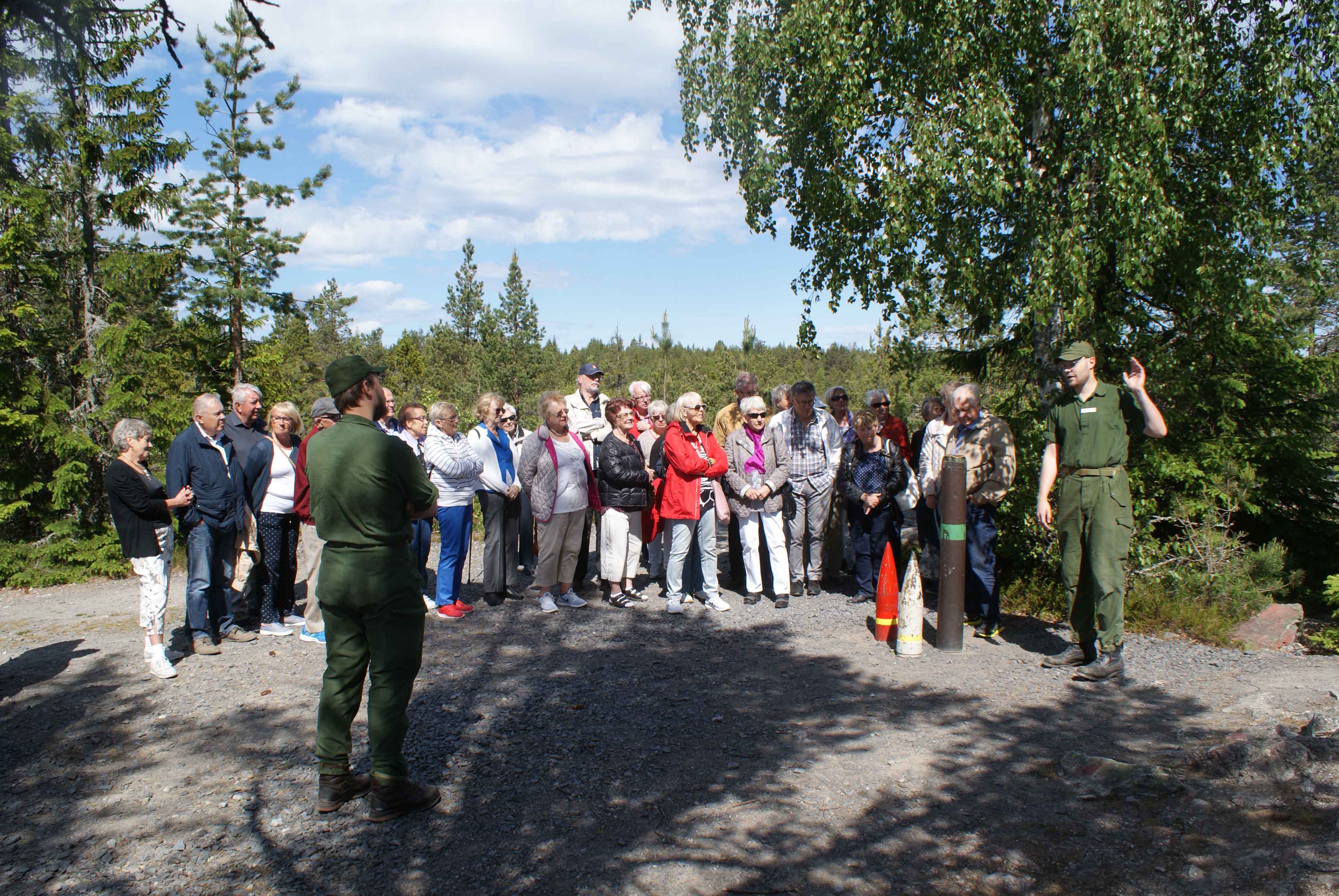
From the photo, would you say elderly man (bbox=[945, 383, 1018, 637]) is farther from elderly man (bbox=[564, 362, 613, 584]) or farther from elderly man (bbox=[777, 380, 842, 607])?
elderly man (bbox=[564, 362, 613, 584])

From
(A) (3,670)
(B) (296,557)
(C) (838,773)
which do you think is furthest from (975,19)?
(A) (3,670)

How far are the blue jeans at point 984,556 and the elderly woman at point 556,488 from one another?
3467mm

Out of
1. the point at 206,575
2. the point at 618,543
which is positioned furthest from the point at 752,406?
the point at 206,575

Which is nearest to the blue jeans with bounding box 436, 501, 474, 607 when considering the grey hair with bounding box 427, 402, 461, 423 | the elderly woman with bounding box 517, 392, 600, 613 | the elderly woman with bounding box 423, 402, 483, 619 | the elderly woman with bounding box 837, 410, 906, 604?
the elderly woman with bounding box 423, 402, 483, 619

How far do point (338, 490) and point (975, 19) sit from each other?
7750 mm

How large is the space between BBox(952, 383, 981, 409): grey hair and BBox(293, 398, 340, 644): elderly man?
16.9ft

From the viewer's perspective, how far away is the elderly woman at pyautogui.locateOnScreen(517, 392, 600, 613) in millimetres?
7773

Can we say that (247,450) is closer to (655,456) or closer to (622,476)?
(622,476)

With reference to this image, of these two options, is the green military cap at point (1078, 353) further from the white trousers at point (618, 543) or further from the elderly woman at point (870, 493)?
the white trousers at point (618, 543)

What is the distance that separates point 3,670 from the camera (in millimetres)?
6527

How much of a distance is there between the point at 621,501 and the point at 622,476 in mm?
253

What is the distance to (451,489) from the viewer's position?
7.84 meters

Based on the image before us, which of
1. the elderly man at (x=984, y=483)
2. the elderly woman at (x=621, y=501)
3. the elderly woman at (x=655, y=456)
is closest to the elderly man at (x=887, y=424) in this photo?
the elderly man at (x=984, y=483)

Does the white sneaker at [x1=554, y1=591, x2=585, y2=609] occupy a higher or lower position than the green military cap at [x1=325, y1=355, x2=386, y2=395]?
lower
